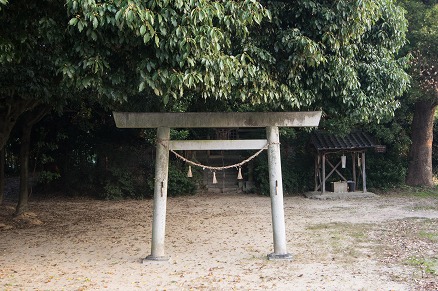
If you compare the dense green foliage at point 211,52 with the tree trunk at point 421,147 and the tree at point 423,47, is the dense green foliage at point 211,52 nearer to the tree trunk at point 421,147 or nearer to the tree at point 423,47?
the tree at point 423,47

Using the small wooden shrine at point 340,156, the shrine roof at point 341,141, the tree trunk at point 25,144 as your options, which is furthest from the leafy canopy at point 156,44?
the small wooden shrine at point 340,156

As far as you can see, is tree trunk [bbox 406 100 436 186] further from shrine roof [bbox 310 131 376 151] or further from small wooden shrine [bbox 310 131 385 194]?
shrine roof [bbox 310 131 376 151]

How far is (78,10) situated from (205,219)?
29.1ft

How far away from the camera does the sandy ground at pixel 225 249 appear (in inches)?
265

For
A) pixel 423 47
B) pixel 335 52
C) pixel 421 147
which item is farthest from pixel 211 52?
pixel 421 147

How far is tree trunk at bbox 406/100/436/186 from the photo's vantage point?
1881 centimetres

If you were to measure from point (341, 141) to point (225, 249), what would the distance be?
10097 mm

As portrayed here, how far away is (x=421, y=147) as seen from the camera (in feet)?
62.3

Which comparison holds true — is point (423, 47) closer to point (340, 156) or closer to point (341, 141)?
point (341, 141)

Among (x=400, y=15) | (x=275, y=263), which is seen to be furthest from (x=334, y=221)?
(x=400, y=15)

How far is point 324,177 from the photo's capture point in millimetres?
17500

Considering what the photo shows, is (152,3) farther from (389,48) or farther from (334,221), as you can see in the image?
(334,221)

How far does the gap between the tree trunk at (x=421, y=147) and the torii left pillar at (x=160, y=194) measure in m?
14.4

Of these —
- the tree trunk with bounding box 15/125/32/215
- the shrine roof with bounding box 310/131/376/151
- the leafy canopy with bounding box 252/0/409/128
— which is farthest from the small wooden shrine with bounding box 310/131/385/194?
the tree trunk with bounding box 15/125/32/215
